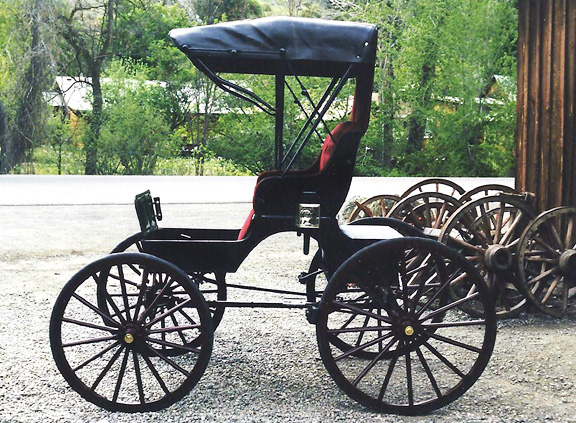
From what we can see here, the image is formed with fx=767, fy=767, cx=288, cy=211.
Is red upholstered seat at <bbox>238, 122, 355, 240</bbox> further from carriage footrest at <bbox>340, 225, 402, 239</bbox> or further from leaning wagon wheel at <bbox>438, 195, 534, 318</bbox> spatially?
leaning wagon wheel at <bbox>438, 195, 534, 318</bbox>

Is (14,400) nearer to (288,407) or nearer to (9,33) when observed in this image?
(288,407)

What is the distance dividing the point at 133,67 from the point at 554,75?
1770 cm

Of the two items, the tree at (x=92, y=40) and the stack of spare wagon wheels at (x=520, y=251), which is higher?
the tree at (x=92, y=40)

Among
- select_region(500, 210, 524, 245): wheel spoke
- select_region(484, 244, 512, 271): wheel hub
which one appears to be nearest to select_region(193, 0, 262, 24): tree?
select_region(500, 210, 524, 245): wheel spoke

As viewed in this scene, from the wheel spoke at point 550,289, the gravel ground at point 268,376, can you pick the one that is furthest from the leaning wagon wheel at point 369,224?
the wheel spoke at point 550,289

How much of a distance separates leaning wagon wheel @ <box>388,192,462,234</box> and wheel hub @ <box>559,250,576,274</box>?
101 cm

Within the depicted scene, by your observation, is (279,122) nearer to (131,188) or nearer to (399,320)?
(399,320)

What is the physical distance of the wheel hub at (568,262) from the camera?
598 centimetres

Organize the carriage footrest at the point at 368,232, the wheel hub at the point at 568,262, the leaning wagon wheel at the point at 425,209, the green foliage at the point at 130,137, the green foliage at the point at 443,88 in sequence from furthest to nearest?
the green foliage at the point at 443,88 → the green foliage at the point at 130,137 → the leaning wagon wheel at the point at 425,209 → the wheel hub at the point at 568,262 → the carriage footrest at the point at 368,232

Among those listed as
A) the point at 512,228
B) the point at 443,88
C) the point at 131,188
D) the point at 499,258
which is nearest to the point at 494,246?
the point at 499,258

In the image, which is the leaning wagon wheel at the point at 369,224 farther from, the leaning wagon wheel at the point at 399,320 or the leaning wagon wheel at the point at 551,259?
the leaning wagon wheel at the point at 551,259

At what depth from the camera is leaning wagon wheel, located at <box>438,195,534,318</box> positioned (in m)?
5.89

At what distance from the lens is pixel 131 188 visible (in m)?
17.0

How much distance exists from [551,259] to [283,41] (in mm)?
3217
